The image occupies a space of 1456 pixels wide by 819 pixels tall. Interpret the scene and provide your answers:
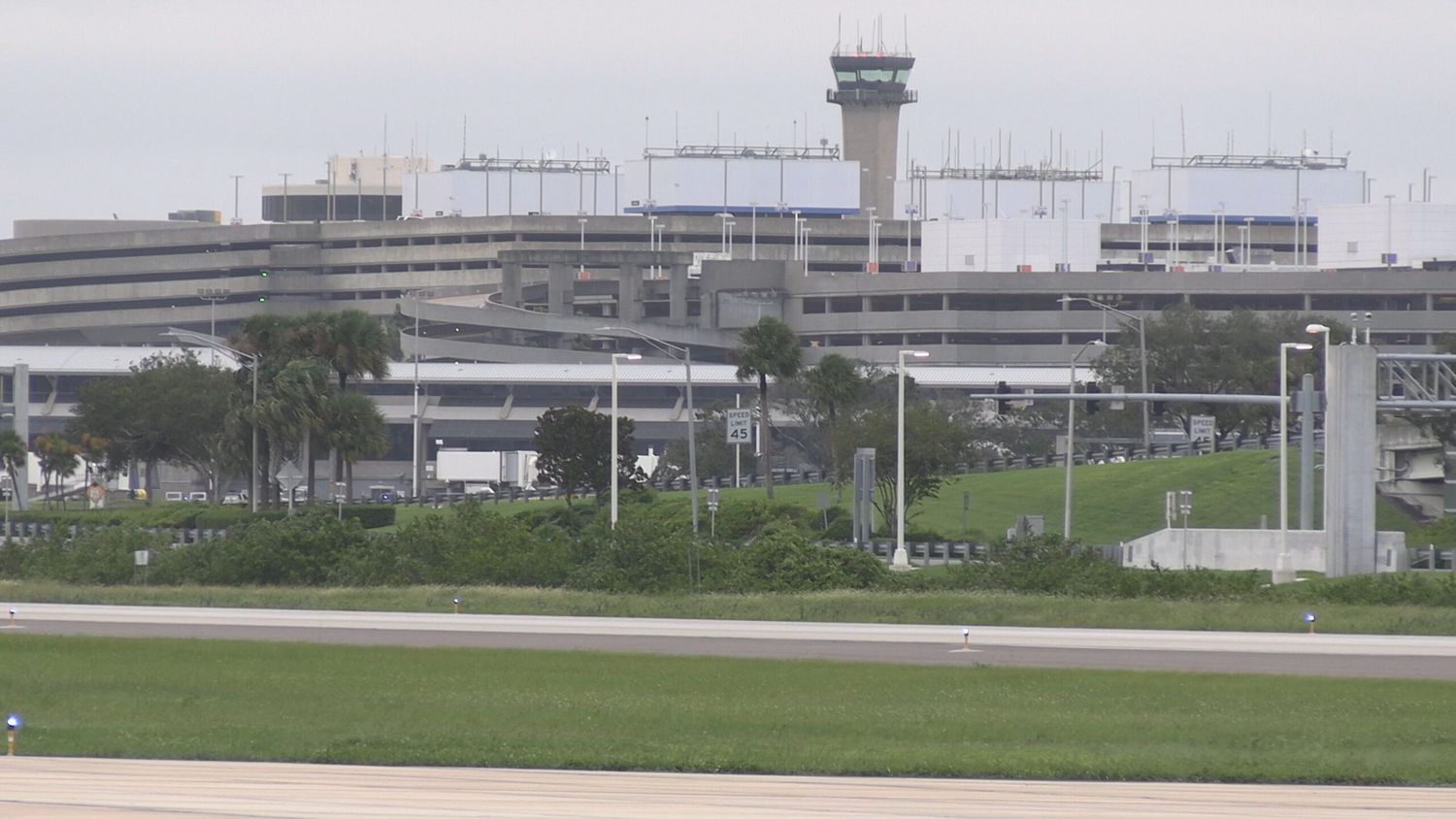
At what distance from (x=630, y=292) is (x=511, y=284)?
11.6 meters

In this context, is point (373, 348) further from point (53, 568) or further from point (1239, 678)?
point (1239, 678)

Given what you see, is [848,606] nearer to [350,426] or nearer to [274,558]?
[274,558]

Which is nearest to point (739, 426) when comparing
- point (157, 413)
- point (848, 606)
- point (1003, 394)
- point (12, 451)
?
point (1003, 394)

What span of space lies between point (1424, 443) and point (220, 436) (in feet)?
183

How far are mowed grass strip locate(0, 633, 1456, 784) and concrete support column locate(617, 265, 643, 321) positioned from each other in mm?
139895

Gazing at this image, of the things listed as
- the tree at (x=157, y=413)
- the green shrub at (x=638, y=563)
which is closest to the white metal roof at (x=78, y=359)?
the tree at (x=157, y=413)

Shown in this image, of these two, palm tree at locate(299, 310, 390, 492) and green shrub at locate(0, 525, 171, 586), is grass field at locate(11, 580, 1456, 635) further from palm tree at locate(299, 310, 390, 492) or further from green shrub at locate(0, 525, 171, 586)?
palm tree at locate(299, 310, 390, 492)

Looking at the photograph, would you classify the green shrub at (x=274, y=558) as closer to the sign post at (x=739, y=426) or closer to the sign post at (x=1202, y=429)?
the sign post at (x=739, y=426)

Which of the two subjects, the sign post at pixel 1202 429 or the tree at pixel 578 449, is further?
the sign post at pixel 1202 429

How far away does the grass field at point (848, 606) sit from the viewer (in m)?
44.8

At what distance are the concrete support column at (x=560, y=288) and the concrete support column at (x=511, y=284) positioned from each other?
3223 millimetres

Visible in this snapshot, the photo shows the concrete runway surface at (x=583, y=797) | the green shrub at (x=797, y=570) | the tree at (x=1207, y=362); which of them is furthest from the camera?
the tree at (x=1207, y=362)

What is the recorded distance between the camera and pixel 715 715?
2741 centimetres

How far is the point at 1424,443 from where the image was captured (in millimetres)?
82438
